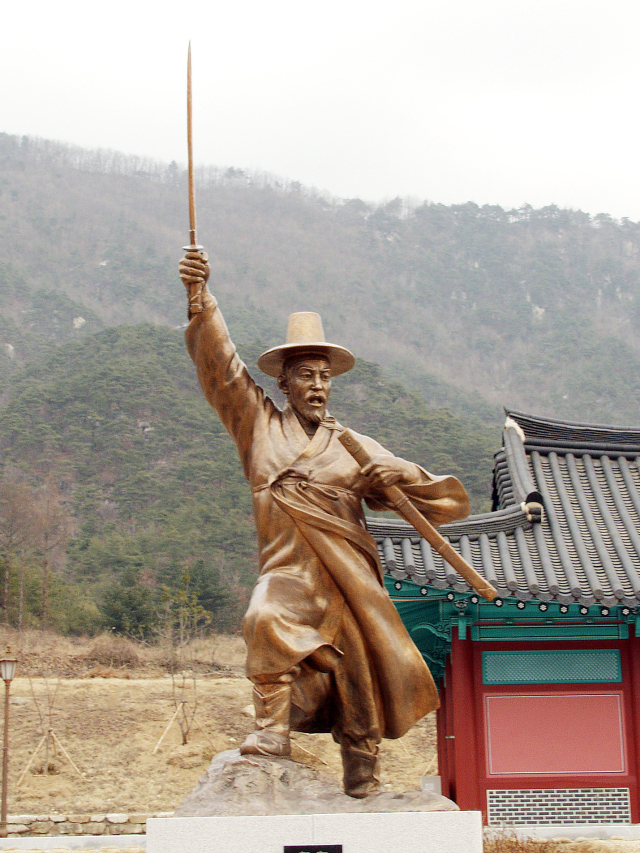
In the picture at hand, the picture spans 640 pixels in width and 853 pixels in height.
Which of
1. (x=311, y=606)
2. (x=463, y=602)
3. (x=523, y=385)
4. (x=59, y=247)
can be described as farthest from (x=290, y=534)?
(x=59, y=247)

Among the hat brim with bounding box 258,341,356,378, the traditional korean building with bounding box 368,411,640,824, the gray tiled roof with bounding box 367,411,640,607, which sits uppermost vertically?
the hat brim with bounding box 258,341,356,378

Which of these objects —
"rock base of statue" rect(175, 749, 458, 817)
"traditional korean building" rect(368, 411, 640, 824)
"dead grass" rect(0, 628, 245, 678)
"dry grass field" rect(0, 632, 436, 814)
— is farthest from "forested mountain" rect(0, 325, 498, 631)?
"rock base of statue" rect(175, 749, 458, 817)

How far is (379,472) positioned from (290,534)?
18.1 inches

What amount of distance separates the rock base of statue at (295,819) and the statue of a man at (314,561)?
147 mm

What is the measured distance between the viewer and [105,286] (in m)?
54.4

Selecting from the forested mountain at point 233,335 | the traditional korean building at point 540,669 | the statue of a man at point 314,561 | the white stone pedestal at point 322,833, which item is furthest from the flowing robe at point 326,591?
the forested mountain at point 233,335

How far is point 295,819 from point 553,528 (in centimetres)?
667

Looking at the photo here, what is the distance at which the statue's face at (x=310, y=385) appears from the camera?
4.51 m

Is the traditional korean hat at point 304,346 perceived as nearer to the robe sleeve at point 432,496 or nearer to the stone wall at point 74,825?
the robe sleeve at point 432,496

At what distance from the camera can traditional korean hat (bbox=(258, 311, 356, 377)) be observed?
14.7 ft

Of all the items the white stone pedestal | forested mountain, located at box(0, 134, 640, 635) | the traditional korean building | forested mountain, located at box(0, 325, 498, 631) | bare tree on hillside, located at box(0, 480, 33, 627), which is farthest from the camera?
forested mountain, located at box(0, 325, 498, 631)

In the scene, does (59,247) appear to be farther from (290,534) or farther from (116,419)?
(290,534)

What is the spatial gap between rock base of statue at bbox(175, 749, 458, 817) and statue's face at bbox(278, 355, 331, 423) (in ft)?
5.04

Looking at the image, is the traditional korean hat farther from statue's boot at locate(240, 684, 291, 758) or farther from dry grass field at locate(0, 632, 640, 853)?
dry grass field at locate(0, 632, 640, 853)
